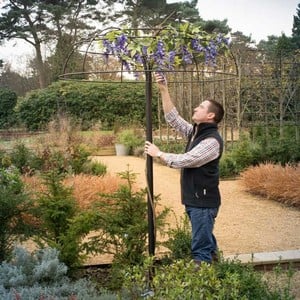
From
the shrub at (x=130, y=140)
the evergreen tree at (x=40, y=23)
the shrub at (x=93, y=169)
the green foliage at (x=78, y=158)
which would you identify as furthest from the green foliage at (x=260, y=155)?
the evergreen tree at (x=40, y=23)

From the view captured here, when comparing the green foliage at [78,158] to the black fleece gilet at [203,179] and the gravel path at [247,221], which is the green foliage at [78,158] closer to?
the gravel path at [247,221]

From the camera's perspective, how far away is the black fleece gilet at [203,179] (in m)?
3.52

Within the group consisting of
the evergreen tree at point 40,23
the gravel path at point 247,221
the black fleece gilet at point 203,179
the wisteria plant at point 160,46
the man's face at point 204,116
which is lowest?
the gravel path at point 247,221

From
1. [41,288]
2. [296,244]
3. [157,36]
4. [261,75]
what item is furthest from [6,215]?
[261,75]

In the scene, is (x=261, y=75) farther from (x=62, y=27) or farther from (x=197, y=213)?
(x=62, y=27)

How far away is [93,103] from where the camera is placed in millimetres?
20219

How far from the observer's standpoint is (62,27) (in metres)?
24.7

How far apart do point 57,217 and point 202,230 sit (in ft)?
4.28

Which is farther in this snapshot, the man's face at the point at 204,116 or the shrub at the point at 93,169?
the shrub at the point at 93,169

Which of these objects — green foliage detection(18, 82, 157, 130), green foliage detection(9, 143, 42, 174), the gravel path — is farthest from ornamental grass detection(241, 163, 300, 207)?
green foliage detection(18, 82, 157, 130)

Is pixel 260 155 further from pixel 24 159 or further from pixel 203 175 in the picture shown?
pixel 203 175

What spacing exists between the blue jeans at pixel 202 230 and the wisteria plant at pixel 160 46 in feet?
3.43

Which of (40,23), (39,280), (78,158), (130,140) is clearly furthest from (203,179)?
(40,23)

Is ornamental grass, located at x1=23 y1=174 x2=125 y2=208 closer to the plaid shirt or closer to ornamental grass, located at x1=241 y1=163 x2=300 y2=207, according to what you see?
ornamental grass, located at x1=241 y1=163 x2=300 y2=207
